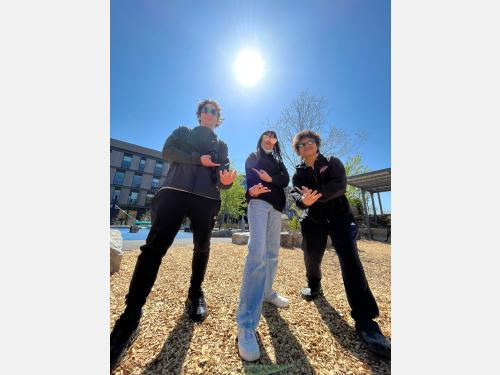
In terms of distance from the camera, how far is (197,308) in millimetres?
2023

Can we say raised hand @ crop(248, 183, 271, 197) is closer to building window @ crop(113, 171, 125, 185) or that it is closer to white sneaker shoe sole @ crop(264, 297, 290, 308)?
white sneaker shoe sole @ crop(264, 297, 290, 308)

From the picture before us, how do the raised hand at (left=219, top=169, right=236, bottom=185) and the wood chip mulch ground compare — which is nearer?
the wood chip mulch ground

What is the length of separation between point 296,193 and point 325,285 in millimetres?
1519

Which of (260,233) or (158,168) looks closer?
(260,233)

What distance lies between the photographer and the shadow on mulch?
4.88 ft

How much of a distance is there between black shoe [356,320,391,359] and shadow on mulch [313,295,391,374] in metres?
0.05

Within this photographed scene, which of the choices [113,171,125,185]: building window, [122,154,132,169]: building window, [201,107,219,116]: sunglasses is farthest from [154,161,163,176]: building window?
[201,107,219,116]: sunglasses

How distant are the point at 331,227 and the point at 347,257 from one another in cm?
31

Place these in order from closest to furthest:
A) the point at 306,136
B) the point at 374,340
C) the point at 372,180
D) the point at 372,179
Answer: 1. the point at 374,340
2. the point at 306,136
3. the point at 372,179
4. the point at 372,180

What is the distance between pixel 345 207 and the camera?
216 cm

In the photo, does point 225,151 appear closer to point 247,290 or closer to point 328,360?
point 247,290

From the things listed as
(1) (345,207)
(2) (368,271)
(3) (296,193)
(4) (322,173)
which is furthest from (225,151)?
(2) (368,271)

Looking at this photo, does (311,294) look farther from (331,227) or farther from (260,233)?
(260,233)

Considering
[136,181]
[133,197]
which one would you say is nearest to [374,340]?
[133,197]
